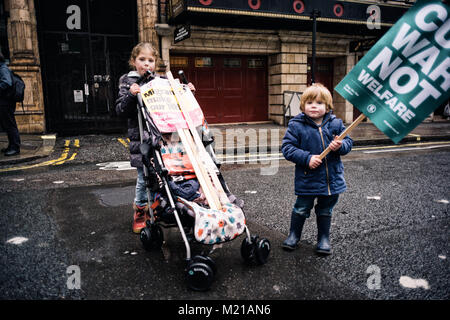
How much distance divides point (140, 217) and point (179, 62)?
418 inches

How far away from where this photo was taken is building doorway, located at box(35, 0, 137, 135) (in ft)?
37.1

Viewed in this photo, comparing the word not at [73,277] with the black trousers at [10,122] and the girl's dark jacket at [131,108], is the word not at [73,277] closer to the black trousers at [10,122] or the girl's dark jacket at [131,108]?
the girl's dark jacket at [131,108]

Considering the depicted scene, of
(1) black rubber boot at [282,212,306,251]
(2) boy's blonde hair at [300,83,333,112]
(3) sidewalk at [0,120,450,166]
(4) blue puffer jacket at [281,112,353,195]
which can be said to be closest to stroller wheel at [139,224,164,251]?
(1) black rubber boot at [282,212,306,251]

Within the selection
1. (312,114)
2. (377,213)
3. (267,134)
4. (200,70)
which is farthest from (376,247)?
(200,70)

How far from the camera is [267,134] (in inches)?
436

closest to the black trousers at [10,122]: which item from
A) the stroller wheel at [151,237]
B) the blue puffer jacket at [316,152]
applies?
the stroller wheel at [151,237]

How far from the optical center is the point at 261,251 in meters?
2.59

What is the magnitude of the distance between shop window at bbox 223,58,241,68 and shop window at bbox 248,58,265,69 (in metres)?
0.56

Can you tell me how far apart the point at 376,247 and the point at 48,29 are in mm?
12266

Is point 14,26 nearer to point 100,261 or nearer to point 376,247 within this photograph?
point 100,261

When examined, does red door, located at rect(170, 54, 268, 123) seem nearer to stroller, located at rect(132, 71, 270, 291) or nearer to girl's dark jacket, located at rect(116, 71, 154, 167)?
girl's dark jacket, located at rect(116, 71, 154, 167)

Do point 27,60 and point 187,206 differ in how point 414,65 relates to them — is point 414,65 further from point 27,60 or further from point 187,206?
point 27,60

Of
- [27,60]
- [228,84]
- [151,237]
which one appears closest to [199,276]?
[151,237]

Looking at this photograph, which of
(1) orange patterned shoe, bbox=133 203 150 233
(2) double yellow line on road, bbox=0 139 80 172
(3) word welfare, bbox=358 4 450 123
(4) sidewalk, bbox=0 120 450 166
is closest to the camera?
(3) word welfare, bbox=358 4 450 123
